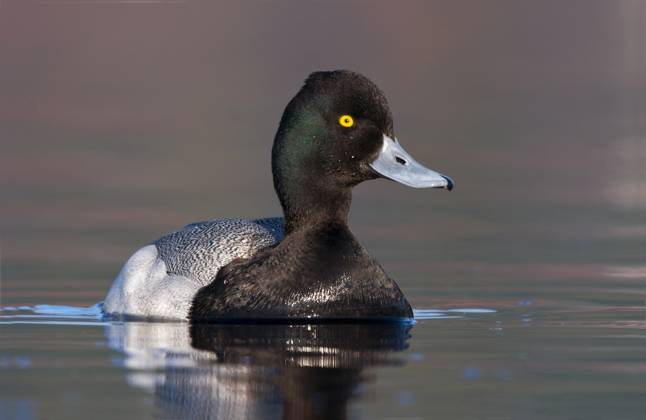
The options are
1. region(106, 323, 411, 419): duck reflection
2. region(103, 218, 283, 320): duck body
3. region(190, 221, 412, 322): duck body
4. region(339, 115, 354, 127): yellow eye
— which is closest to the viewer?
region(106, 323, 411, 419): duck reflection

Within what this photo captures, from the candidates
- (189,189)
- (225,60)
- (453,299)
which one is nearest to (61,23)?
(225,60)

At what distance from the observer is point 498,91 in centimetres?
2969

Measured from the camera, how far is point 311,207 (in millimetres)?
10133

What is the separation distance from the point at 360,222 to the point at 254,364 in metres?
6.52

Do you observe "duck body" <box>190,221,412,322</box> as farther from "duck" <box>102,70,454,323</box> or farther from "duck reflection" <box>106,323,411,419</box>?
"duck reflection" <box>106,323,411,419</box>

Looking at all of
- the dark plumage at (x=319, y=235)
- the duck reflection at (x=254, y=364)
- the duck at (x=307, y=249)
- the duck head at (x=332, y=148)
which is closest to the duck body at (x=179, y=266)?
the duck at (x=307, y=249)

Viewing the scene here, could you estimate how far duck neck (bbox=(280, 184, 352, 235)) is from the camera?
10.1 m

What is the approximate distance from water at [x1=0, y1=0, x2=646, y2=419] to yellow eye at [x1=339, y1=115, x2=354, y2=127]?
1.29 m

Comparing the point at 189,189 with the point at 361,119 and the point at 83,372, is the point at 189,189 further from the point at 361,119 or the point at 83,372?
the point at 83,372

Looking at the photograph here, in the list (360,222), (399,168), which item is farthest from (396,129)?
(399,168)

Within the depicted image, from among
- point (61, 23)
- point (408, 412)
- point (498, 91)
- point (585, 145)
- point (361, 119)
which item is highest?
point (61, 23)

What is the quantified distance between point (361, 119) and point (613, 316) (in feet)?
6.61

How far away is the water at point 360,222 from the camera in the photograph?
7602mm

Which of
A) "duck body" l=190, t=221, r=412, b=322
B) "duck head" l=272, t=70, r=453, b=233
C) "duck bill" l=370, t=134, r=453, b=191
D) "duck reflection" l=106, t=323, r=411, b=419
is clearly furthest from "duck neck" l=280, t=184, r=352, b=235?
"duck reflection" l=106, t=323, r=411, b=419
